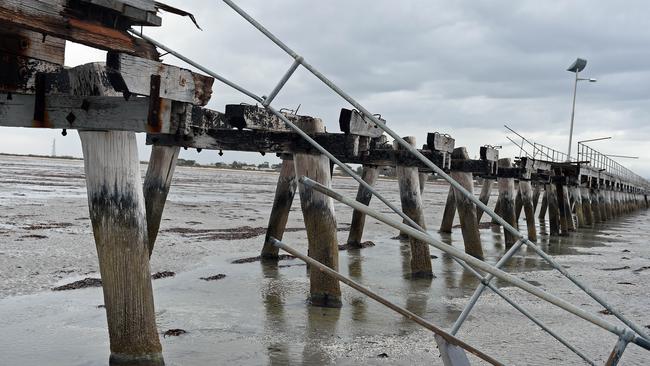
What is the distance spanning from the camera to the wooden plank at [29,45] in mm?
5434

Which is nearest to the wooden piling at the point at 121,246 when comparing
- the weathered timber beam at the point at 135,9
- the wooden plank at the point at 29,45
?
the wooden plank at the point at 29,45

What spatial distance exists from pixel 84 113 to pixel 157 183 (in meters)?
4.89

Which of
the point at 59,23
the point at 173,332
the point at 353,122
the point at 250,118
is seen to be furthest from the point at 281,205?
the point at 59,23

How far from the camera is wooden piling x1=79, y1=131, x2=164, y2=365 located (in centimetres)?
538

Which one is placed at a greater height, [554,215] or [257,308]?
[554,215]

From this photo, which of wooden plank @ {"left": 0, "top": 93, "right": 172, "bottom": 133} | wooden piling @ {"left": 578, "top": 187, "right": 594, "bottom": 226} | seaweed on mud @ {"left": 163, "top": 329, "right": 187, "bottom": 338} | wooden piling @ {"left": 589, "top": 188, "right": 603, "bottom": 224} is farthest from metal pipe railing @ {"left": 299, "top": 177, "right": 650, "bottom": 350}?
wooden piling @ {"left": 589, "top": 188, "right": 603, "bottom": 224}

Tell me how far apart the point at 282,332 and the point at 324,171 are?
2559mm

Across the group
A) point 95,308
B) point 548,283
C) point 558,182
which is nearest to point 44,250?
point 95,308

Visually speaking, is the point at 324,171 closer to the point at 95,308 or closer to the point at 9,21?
the point at 95,308

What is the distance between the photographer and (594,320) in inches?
126

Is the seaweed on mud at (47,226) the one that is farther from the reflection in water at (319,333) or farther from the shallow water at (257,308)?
the reflection in water at (319,333)

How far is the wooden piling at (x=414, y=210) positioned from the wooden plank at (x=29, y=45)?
23.2 ft

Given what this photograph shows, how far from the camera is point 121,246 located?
539 centimetres

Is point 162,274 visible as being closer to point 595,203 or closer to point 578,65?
point 595,203
